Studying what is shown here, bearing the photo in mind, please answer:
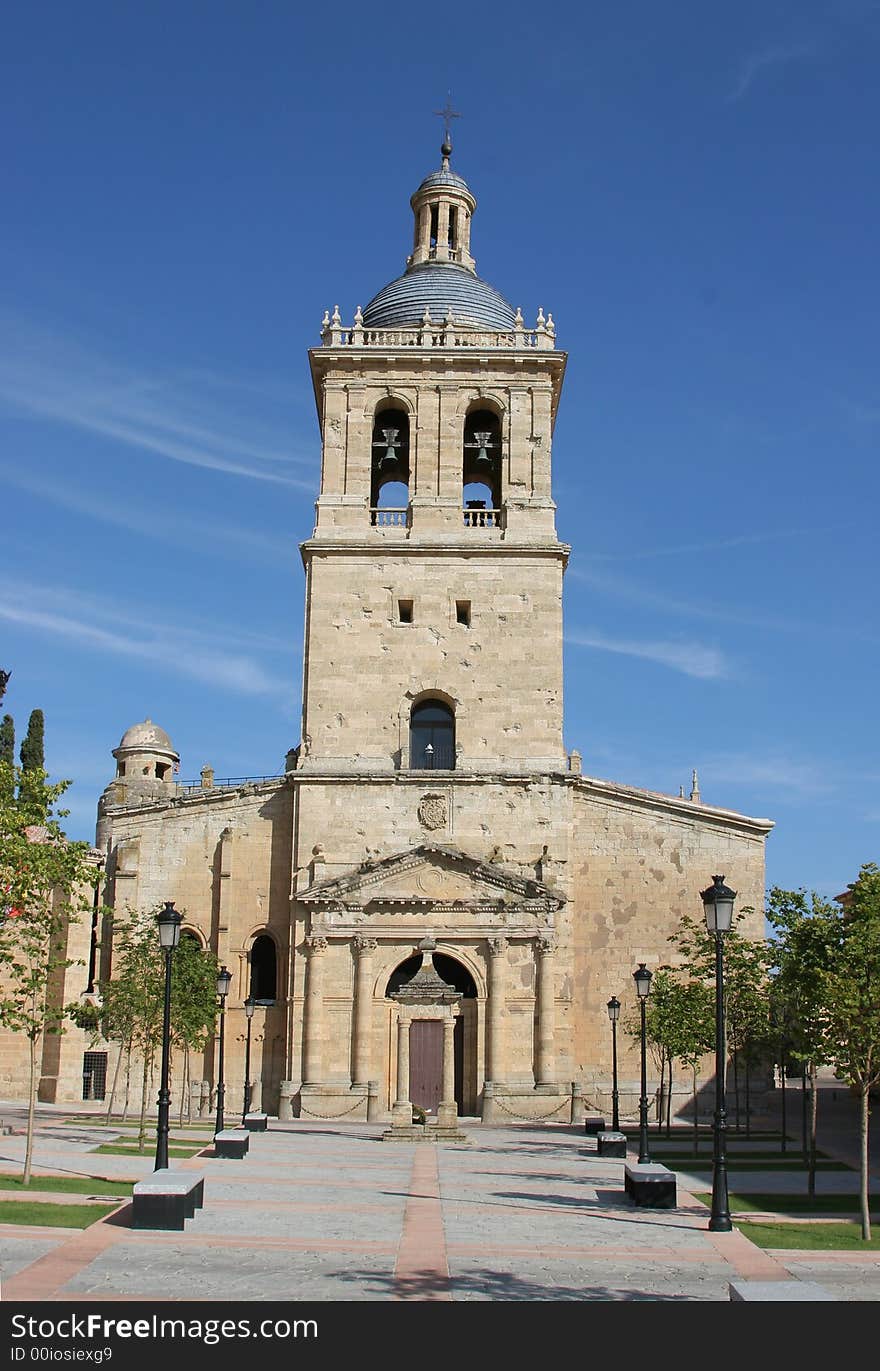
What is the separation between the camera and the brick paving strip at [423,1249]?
536 inches

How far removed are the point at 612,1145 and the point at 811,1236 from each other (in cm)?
1148

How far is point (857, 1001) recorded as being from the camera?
2009 centimetres

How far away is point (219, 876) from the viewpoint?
43094 millimetres

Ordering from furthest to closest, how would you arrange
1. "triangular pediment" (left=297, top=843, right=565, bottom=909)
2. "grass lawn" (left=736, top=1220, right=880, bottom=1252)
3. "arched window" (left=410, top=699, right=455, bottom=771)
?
"arched window" (left=410, top=699, right=455, bottom=771), "triangular pediment" (left=297, top=843, right=565, bottom=909), "grass lawn" (left=736, top=1220, right=880, bottom=1252)

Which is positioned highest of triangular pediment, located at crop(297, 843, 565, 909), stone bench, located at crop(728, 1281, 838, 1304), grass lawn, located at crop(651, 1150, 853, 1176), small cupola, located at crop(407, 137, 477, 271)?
small cupola, located at crop(407, 137, 477, 271)

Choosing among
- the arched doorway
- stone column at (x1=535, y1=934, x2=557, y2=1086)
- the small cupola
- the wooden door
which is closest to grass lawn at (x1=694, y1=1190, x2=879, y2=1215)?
the wooden door

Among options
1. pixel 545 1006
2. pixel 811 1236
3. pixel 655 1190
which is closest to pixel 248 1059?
pixel 545 1006

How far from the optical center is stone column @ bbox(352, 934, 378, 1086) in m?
39.9

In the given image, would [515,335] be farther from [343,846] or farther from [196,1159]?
[196,1159]

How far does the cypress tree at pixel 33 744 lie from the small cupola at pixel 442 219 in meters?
31.0

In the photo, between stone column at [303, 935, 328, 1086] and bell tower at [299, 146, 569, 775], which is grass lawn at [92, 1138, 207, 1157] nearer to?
stone column at [303, 935, 328, 1086]

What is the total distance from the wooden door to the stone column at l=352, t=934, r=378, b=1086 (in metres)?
1.90

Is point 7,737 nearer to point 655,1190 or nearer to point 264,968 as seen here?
point 264,968

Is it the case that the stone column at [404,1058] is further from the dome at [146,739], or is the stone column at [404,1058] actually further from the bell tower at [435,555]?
the dome at [146,739]
